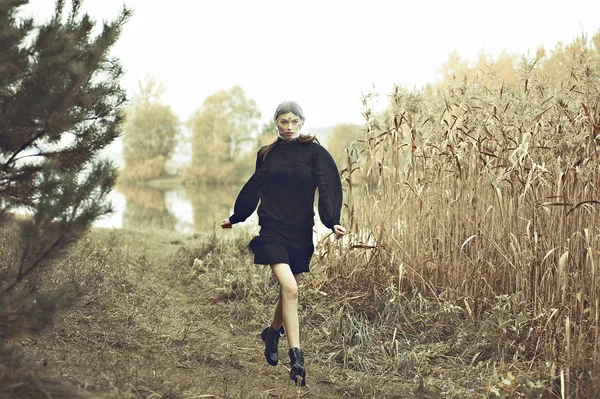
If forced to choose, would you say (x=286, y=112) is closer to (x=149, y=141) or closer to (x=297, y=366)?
(x=297, y=366)

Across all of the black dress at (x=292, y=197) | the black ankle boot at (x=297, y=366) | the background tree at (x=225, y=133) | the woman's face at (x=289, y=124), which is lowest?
the black ankle boot at (x=297, y=366)

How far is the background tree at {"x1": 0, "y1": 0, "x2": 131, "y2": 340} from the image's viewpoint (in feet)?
8.87

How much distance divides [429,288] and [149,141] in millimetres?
31287

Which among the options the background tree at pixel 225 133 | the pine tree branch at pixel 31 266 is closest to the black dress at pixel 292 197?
the pine tree branch at pixel 31 266

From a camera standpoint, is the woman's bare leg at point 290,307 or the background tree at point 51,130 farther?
the woman's bare leg at point 290,307

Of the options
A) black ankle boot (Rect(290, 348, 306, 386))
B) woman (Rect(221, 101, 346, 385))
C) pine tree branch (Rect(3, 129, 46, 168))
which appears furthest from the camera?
woman (Rect(221, 101, 346, 385))

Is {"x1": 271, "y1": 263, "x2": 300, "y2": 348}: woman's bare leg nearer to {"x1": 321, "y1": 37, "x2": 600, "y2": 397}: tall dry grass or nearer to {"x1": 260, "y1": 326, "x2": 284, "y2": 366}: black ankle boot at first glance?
{"x1": 260, "y1": 326, "x2": 284, "y2": 366}: black ankle boot

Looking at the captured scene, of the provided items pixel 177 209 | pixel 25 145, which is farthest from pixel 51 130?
pixel 177 209

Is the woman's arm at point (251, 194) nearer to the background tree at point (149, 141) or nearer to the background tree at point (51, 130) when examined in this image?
the background tree at point (51, 130)

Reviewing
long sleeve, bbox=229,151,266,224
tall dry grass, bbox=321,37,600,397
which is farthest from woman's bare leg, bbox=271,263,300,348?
tall dry grass, bbox=321,37,600,397

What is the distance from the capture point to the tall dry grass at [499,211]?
403 centimetres

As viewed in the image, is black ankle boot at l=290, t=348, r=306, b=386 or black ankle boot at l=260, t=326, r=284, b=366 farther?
black ankle boot at l=260, t=326, r=284, b=366

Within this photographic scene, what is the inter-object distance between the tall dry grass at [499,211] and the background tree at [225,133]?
24.7m

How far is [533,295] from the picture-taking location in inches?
174
